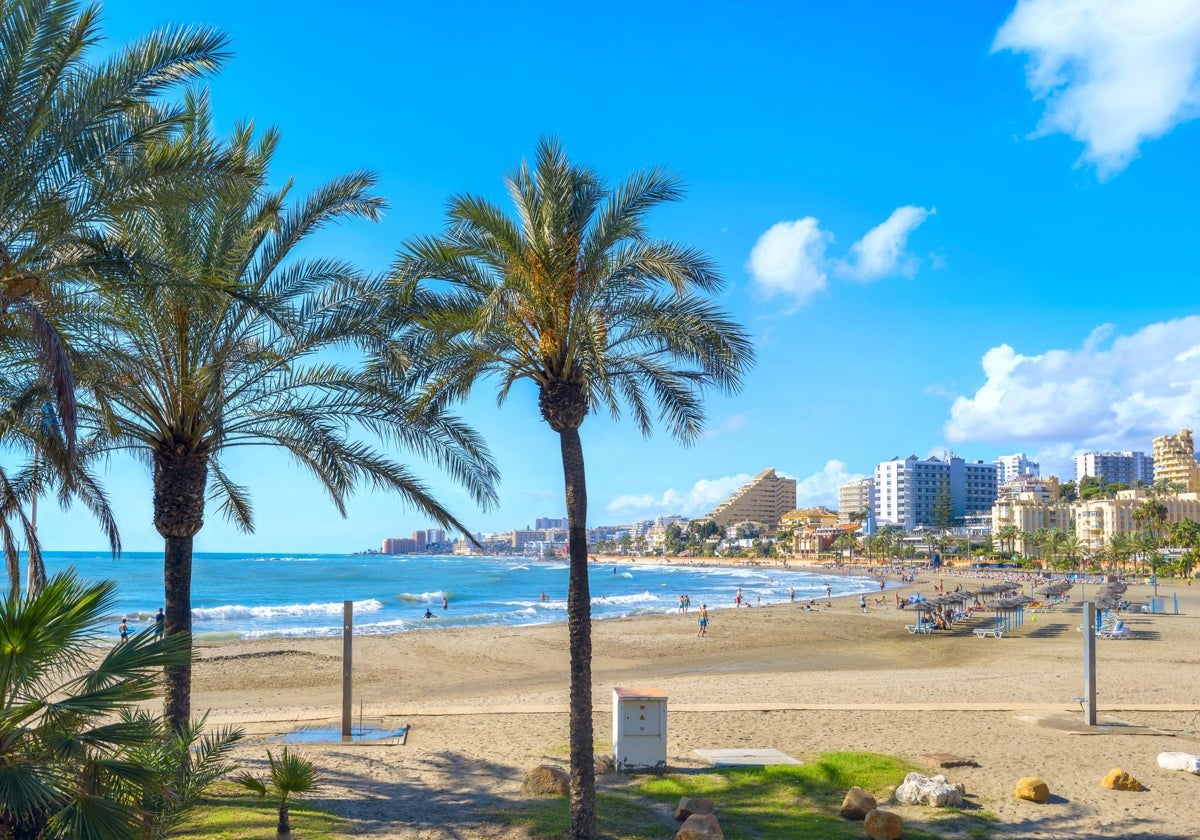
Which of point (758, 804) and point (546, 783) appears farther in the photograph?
point (546, 783)

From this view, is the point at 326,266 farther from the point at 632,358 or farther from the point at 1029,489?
the point at 1029,489

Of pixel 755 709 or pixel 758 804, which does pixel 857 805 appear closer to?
pixel 758 804

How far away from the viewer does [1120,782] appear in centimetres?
942

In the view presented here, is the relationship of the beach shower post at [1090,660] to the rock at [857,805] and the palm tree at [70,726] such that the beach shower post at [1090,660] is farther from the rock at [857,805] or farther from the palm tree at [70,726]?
the palm tree at [70,726]

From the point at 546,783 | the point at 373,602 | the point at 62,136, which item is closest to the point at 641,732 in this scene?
the point at 546,783

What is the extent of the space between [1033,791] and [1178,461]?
646 ft

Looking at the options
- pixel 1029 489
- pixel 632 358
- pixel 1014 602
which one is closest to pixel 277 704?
pixel 632 358

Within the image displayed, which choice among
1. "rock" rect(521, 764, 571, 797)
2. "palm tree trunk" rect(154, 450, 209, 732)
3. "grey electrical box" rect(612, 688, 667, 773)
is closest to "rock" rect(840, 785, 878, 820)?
"grey electrical box" rect(612, 688, 667, 773)

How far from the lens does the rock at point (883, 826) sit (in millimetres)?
7809

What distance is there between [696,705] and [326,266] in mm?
9632

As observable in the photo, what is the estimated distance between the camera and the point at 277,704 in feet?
59.2

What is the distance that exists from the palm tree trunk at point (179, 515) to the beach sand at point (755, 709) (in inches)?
96.1

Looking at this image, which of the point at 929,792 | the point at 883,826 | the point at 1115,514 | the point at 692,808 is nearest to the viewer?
the point at 883,826

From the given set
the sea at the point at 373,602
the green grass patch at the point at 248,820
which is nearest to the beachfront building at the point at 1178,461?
the sea at the point at 373,602
